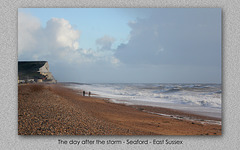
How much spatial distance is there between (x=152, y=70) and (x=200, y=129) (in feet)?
5.44

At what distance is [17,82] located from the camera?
3.56 m

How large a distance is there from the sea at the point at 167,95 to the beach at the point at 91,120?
24 centimetres

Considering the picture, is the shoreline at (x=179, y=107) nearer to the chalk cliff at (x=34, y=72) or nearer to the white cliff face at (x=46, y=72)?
the white cliff face at (x=46, y=72)

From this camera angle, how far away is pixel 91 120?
3689mm

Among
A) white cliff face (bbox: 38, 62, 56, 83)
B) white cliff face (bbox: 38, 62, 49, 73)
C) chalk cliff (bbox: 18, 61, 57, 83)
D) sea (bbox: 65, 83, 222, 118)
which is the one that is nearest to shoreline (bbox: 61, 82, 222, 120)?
sea (bbox: 65, 83, 222, 118)

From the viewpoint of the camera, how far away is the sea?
12.6ft

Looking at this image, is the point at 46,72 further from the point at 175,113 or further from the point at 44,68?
the point at 175,113

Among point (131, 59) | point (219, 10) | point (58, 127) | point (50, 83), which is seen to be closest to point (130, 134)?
point (58, 127)

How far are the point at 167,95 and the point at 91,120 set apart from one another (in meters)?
2.25

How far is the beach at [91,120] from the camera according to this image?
3357 mm

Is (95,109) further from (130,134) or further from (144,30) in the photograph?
(144,30)

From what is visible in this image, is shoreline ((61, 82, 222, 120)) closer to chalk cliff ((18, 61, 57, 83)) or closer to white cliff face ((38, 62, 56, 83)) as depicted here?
white cliff face ((38, 62, 56, 83))

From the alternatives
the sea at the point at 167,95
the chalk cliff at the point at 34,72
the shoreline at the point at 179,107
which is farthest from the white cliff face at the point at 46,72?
the sea at the point at 167,95

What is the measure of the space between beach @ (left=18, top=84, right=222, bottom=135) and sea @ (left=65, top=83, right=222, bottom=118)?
0.77 feet
